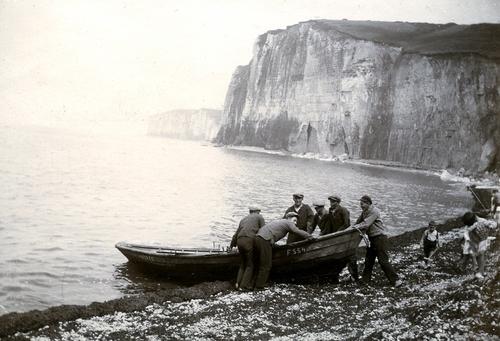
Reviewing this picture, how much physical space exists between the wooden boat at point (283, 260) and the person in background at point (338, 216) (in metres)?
0.53

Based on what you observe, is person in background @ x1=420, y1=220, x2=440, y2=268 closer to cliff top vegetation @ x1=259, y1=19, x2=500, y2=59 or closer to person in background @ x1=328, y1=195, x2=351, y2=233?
person in background @ x1=328, y1=195, x2=351, y2=233

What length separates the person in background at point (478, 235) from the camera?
9328 mm

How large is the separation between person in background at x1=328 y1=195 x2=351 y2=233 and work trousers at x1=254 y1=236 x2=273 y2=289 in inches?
69.9

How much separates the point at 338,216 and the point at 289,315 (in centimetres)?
319

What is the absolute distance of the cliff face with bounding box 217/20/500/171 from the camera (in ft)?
233

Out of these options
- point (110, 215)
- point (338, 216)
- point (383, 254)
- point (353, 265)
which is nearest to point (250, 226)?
point (338, 216)

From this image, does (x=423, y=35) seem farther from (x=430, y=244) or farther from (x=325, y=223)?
(x=325, y=223)

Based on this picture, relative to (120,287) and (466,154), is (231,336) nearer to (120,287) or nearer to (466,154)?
(120,287)

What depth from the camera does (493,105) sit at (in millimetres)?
68500

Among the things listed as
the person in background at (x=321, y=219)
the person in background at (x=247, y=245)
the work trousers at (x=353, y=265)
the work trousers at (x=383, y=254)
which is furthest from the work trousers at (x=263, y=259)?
the work trousers at (x=383, y=254)

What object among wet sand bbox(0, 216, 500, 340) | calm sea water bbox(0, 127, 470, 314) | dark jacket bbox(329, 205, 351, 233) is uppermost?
dark jacket bbox(329, 205, 351, 233)

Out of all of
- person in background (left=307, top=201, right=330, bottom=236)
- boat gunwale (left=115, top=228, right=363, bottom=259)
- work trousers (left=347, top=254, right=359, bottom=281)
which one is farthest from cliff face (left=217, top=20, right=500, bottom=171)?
boat gunwale (left=115, top=228, right=363, bottom=259)

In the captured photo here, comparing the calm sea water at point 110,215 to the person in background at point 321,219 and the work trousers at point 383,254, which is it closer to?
the person in background at point 321,219

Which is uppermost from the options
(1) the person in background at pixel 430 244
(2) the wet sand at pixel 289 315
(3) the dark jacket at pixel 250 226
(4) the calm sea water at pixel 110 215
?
(3) the dark jacket at pixel 250 226
